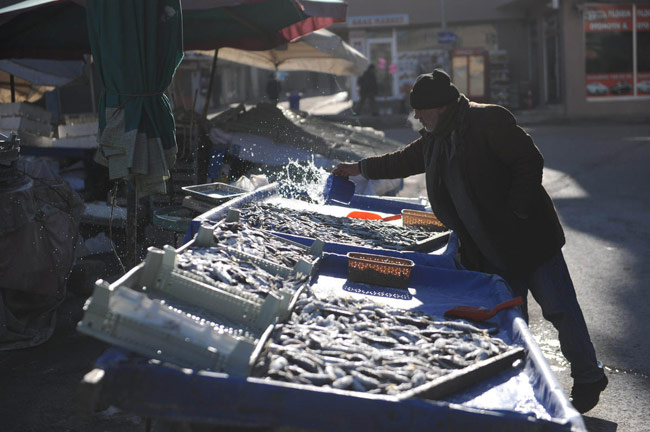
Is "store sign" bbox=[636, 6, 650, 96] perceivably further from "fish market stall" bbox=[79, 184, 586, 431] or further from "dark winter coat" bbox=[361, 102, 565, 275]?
"fish market stall" bbox=[79, 184, 586, 431]

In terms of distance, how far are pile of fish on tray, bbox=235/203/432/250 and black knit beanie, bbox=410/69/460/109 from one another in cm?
116

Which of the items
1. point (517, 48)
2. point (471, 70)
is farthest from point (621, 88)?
point (517, 48)

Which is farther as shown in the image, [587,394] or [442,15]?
[442,15]

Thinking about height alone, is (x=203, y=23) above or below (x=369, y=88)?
below

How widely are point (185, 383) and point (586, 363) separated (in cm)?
279

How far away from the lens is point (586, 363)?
14.3 ft

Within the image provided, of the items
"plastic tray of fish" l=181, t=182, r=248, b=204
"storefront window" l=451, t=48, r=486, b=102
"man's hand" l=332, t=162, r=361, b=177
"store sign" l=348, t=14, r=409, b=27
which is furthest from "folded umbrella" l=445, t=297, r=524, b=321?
"store sign" l=348, t=14, r=409, b=27

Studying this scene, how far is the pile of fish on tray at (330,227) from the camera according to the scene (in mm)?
5137

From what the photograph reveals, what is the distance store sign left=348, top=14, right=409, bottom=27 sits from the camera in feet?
104

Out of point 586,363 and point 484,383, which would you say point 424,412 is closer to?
point 484,383

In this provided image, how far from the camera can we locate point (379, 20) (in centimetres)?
3167

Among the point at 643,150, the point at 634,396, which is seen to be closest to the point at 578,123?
the point at 643,150

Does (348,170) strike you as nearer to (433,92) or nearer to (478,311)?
(433,92)

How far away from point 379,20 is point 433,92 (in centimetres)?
2862
